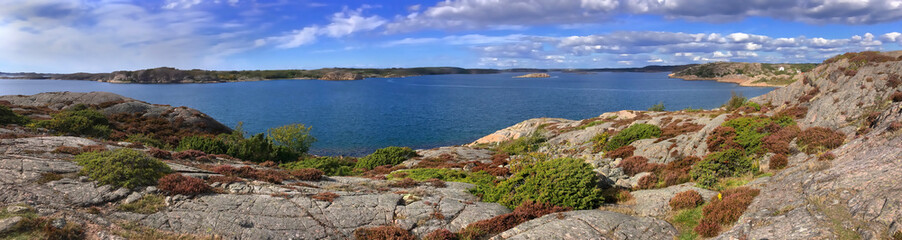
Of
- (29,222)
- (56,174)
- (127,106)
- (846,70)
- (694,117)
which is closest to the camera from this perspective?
(29,222)

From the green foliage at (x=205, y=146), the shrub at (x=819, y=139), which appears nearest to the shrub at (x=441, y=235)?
the shrub at (x=819, y=139)

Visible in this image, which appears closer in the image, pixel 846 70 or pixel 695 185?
pixel 695 185

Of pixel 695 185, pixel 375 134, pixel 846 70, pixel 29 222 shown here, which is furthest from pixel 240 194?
pixel 375 134

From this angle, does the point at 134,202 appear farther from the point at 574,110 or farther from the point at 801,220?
the point at 574,110

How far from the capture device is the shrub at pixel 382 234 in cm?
1139

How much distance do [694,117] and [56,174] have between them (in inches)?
1633

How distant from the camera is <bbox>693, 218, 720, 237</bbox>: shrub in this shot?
426 inches

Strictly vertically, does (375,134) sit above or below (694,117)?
below

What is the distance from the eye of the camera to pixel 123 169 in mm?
12562

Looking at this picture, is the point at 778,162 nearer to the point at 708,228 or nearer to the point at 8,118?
the point at 708,228

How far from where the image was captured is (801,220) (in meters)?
9.32

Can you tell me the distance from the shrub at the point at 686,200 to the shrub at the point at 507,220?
3.47m

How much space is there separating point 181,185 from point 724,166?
829 inches

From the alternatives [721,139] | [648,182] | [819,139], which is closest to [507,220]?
[648,182]
